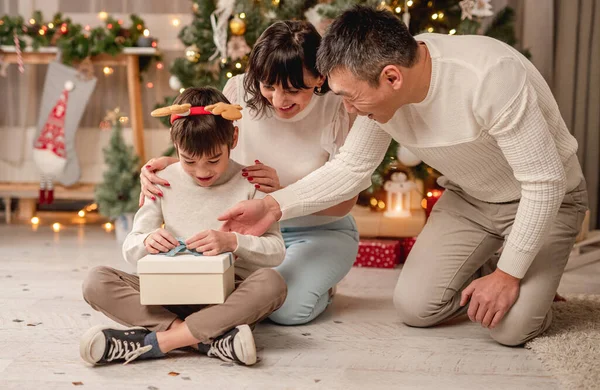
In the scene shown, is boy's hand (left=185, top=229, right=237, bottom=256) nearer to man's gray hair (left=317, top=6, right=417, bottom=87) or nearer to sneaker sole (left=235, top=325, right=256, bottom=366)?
sneaker sole (left=235, top=325, right=256, bottom=366)

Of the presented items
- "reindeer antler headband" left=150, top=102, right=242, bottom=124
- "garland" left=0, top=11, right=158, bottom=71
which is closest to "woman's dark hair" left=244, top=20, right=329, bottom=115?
"reindeer antler headband" left=150, top=102, right=242, bottom=124

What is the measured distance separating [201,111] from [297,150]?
0.41 metres

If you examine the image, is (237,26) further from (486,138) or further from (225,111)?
(486,138)

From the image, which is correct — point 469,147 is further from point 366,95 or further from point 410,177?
point 410,177

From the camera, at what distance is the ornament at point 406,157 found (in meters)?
2.95

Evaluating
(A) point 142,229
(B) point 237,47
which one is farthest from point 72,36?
(A) point 142,229

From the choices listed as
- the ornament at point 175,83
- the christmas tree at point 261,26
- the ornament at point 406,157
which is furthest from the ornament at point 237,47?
the ornament at point 406,157

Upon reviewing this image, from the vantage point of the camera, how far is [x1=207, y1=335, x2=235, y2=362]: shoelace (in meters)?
1.67

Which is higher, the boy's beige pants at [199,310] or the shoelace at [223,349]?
the boy's beige pants at [199,310]

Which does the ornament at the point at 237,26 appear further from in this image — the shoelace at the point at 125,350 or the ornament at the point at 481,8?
the shoelace at the point at 125,350

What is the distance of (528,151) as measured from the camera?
1.67 m

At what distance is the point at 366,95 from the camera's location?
5.39 ft

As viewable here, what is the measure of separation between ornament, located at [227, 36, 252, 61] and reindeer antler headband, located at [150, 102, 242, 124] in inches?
52.9

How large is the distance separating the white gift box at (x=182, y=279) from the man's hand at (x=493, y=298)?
0.63m
